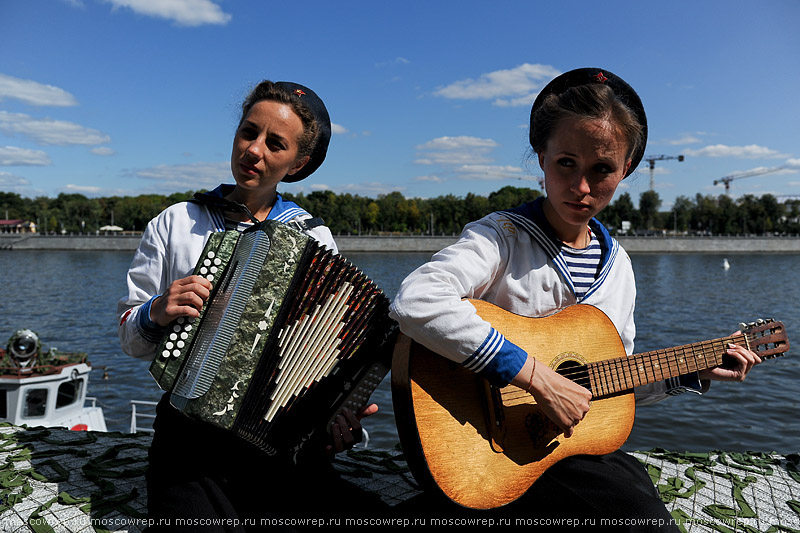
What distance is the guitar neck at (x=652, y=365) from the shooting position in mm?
2895

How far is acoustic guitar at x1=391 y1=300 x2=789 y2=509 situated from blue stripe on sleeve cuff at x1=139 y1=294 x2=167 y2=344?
110cm

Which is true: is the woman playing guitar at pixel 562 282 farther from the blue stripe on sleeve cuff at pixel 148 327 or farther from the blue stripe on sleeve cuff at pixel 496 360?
the blue stripe on sleeve cuff at pixel 148 327

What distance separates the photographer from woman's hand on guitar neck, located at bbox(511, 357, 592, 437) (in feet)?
8.33

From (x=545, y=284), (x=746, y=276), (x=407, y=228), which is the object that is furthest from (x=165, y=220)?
(x=407, y=228)

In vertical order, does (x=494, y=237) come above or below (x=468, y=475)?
above

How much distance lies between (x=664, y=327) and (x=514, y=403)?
25398 mm

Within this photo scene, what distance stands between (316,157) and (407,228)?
356 feet

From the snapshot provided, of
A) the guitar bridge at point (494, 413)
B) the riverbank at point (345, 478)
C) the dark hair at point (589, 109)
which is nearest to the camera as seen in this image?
the guitar bridge at point (494, 413)

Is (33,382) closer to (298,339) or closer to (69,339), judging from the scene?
(298,339)

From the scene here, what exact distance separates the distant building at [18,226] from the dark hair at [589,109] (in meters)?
124

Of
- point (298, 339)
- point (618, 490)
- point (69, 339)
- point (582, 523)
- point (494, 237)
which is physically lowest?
point (69, 339)

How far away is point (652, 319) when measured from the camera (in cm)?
2794

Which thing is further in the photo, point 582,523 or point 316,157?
point 316,157

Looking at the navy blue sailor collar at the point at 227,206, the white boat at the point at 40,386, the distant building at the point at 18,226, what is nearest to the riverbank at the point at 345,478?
the navy blue sailor collar at the point at 227,206
